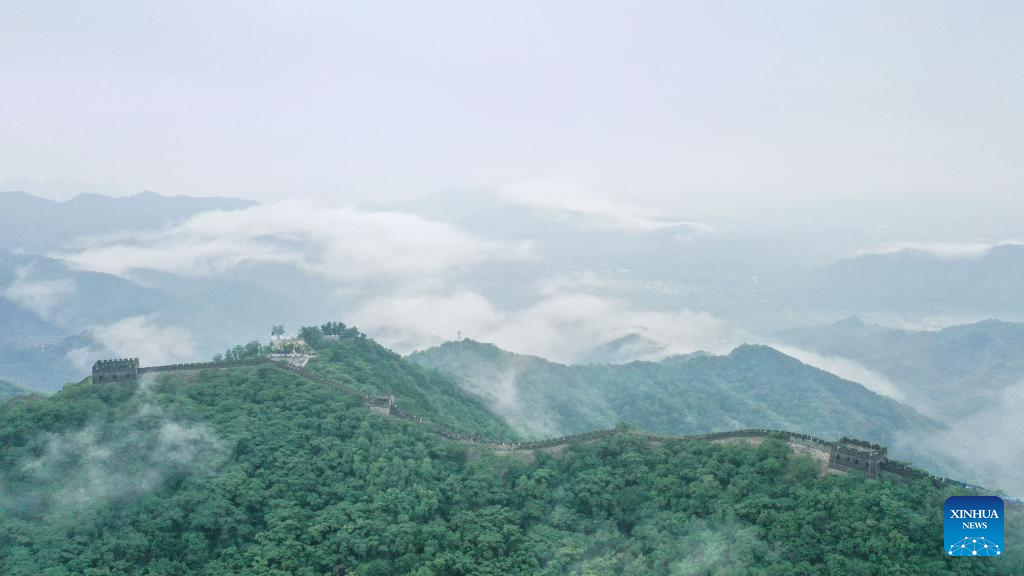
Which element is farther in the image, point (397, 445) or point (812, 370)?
point (812, 370)

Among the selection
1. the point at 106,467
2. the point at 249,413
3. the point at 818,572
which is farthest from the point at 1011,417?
the point at 106,467

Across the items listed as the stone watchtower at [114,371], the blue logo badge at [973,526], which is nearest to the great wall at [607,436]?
the stone watchtower at [114,371]

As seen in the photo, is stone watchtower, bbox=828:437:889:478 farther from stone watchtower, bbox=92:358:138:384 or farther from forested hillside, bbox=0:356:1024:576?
stone watchtower, bbox=92:358:138:384

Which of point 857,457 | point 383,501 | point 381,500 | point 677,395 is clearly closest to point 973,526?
point 857,457

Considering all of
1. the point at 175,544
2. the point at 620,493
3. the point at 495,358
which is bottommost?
the point at 175,544

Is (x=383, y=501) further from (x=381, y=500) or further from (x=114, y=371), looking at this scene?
(x=114, y=371)

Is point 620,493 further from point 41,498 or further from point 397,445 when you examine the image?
point 41,498

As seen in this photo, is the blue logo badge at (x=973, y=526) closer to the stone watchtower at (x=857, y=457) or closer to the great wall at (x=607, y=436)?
the great wall at (x=607, y=436)
